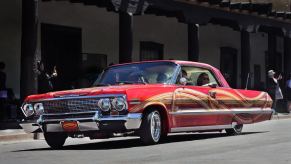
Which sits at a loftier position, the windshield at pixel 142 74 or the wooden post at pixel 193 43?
the wooden post at pixel 193 43

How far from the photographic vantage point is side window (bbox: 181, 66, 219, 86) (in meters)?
12.4

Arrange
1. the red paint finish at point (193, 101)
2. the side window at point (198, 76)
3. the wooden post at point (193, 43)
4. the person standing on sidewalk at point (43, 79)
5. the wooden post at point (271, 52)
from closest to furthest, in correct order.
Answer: the red paint finish at point (193, 101)
the side window at point (198, 76)
the person standing on sidewalk at point (43, 79)
the wooden post at point (193, 43)
the wooden post at point (271, 52)

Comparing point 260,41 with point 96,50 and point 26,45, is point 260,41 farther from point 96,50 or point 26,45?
point 26,45

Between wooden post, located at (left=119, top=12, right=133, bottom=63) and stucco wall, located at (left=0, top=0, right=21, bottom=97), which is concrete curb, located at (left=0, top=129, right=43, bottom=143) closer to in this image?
stucco wall, located at (left=0, top=0, right=21, bottom=97)

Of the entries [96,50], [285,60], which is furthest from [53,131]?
[285,60]

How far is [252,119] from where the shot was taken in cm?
1396

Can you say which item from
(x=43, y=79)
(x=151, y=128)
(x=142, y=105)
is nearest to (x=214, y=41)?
(x=43, y=79)

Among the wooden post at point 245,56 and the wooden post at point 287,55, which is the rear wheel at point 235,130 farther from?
the wooden post at point 287,55

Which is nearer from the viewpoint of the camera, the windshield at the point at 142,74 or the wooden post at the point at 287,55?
the windshield at the point at 142,74

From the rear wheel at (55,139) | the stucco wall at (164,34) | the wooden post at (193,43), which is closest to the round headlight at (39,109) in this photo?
the rear wheel at (55,139)

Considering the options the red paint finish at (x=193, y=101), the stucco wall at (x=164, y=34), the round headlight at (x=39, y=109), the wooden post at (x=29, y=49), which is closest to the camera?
the red paint finish at (x=193, y=101)

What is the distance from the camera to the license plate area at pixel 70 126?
10.7m

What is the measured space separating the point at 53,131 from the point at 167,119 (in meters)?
2.03

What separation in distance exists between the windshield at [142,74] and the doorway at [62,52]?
8.71 m
